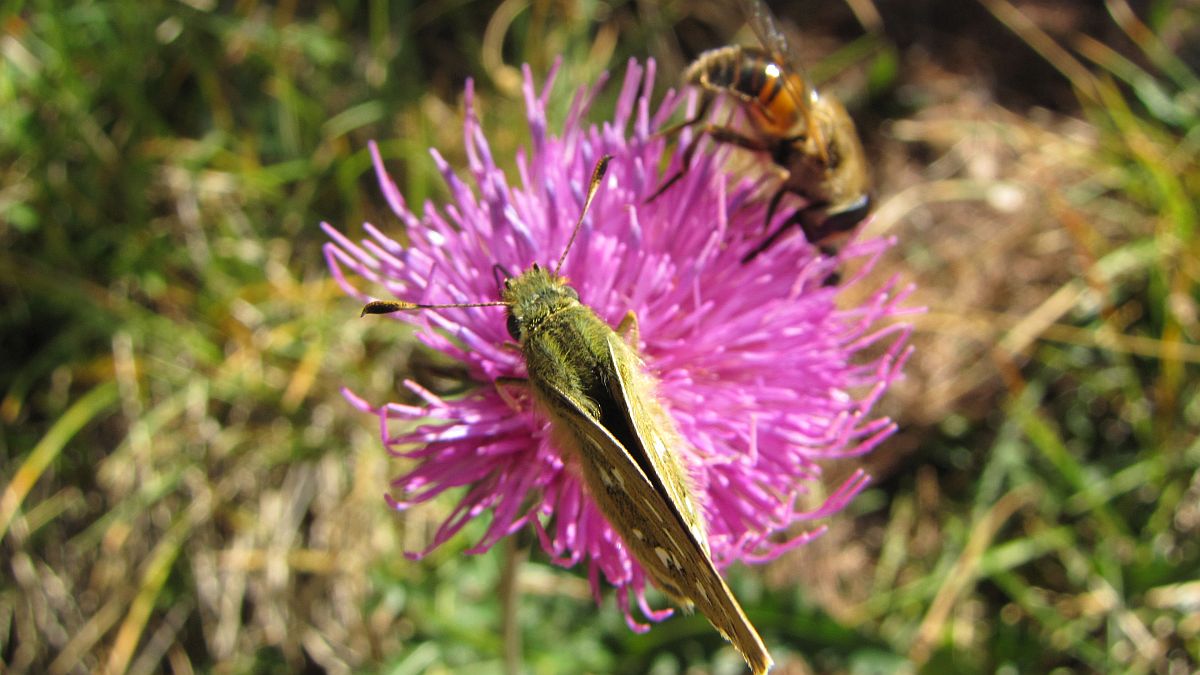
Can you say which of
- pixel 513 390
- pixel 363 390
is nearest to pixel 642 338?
pixel 513 390

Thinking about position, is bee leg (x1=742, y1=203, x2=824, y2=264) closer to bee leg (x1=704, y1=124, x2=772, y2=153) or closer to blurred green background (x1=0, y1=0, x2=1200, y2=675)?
bee leg (x1=704, y1=124, x2=772, y2=153)

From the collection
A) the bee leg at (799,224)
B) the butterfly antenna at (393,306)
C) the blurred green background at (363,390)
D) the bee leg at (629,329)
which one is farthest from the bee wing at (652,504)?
the blurred green background at (363,390)

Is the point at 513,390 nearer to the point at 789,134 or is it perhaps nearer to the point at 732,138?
the point at 732,138

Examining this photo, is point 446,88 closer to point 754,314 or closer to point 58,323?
point 58,323

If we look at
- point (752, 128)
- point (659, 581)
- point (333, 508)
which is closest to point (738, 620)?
point (659, 581)

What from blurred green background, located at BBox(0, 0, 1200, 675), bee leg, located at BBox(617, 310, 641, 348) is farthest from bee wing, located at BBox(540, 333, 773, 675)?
blurred green background, located at BBox(0, 0, 1200, 675)

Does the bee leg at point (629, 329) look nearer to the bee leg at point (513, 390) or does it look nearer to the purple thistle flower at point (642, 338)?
the purple thistle flower at point (642, 338)
